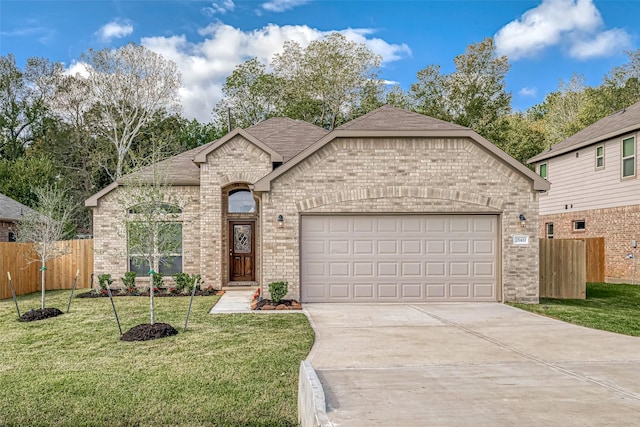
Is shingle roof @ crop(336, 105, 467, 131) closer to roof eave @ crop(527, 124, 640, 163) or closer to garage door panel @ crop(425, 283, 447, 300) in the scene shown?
garage door panel @ crop(425, 283, 447, 300)

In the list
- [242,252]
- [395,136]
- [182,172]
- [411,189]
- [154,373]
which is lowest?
[154,373]

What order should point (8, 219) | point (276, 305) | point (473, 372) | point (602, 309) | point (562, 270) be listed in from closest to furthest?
point (473, 372) → point (276, 305) → point (602, 309) → point (562, 270) → point (8, 219)

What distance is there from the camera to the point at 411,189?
40.1 ft

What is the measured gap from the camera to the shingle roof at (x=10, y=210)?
802 inches

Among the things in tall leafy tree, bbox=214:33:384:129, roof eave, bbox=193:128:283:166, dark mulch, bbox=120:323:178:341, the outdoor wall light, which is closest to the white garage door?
the outdoor wall light

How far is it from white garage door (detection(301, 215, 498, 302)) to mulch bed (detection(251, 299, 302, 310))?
2.04 feet

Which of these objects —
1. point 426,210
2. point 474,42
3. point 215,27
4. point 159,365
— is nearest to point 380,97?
point 474,42

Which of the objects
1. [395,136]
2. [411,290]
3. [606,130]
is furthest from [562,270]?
[606,130]

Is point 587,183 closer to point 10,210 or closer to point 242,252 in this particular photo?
point 242,252

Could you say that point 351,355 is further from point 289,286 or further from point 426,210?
point 426,210

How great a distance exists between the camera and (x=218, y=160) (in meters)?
15.3

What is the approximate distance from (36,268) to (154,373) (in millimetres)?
12708

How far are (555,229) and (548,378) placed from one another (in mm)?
19175

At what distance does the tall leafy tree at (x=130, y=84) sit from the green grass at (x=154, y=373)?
2271 cm
